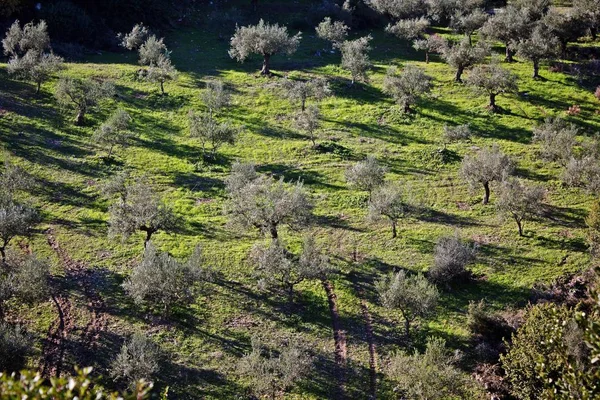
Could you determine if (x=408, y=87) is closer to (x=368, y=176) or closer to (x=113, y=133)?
(x=368, y=176)

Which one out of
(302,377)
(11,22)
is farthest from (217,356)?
(11,22)

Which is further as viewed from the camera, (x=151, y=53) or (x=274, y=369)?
(x=151, y=53)

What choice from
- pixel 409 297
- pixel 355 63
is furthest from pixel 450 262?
pixel 355 63

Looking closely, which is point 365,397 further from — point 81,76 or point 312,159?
point 81,76

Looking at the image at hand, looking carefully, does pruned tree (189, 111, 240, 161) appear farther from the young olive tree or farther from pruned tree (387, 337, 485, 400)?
pruned tree (387, 337, 485, 400)

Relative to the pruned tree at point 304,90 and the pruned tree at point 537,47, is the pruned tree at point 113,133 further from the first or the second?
the pruned tree at point 537,47

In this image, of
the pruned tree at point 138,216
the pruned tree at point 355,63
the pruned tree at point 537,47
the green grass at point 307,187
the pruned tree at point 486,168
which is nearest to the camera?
the green grass at point 307,187

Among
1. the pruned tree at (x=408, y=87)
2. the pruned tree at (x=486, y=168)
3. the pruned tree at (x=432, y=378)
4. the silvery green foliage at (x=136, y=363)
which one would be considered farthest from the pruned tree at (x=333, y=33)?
the silvery green foliage at (x=136, y=363)
